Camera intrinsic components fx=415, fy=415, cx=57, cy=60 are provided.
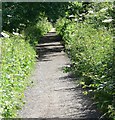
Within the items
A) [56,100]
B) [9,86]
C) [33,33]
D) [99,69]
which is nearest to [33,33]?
[33,33]

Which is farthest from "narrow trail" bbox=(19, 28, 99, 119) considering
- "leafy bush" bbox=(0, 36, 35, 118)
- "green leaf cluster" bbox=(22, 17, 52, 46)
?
"green leaf cluster" bbox=(22, 17, 52, 46)

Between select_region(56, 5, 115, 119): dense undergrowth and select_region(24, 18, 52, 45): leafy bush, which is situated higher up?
select_region(56, 5, 115, 119): dense undergrowth

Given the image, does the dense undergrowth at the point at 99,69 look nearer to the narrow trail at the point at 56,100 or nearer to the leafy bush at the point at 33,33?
the narrow trail at the point at 56,100

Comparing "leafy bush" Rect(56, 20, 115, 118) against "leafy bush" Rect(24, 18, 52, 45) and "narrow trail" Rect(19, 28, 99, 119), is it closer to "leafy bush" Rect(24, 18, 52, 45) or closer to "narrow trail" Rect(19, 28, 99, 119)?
"narrow trail" Rect(19, 28, 99, 119)

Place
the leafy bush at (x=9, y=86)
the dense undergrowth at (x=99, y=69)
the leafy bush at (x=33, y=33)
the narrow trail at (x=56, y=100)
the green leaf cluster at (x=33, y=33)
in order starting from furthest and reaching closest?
1. the leafy bush at (x=33, y=33)
2. the green leaf cluster at (x=33, y=33)
3. the narrow trail at (x=56, y=100)
4. the leafy bush at (x=9, y=86)
5. the dense undergrowth at (x=99, y=69)

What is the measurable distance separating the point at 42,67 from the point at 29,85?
17.3 feet

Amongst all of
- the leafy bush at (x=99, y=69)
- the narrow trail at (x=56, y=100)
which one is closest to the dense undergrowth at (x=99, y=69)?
the leafy bush at (x=99, y=69)

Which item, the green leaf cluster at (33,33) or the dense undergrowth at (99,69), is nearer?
the dense undergrowth at (99,69)

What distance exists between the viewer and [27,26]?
2477 centimetres

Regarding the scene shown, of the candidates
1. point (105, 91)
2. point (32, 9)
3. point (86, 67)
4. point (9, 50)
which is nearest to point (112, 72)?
point (105, 91)

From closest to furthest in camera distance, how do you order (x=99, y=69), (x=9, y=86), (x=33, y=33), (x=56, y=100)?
(x=99, y=69) → (x=9, y=86) → (x=56, y=100) → (x=33, y=33)

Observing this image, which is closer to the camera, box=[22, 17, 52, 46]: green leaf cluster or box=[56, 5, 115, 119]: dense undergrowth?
box=[56, 5, 115, 119]: dense undergrowth

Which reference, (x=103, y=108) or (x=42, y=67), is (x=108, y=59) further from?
(x=42, y=67)

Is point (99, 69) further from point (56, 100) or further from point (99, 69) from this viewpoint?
point (56, 100)
